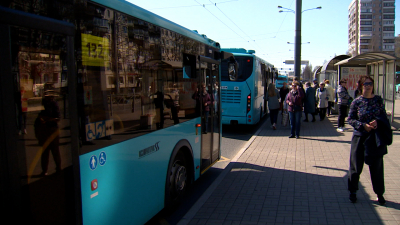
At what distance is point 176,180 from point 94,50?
2.52 metres

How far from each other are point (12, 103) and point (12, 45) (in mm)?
353

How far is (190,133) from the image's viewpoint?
5.43 meters

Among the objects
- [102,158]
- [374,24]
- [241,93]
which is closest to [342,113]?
[241,93]

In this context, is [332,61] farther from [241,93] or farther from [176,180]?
[176,180]

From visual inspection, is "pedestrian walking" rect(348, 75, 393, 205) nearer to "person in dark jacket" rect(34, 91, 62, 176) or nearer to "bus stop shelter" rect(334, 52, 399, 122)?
"person in dark jacket" rect(34, 91, 62, 176)

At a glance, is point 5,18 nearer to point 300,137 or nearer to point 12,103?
point 12,103

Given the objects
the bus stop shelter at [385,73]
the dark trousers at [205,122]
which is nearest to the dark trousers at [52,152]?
the dark trousers at [205,122]

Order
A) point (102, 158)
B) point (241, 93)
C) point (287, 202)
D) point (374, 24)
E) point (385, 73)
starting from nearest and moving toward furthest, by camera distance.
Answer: point (102, 158), point (287, 202), point (385, 73), point (241, 93), point (374, 24)

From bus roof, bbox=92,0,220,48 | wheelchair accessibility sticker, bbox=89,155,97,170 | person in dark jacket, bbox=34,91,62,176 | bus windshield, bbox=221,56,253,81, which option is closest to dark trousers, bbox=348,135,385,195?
bus roof, bbox=92,0,220,48

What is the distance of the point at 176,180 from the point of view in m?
4.91

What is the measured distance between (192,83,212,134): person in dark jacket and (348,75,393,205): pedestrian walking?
7.82 ft

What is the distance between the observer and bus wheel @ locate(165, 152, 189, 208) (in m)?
4.64

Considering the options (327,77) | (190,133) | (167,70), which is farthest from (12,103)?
(327,77)

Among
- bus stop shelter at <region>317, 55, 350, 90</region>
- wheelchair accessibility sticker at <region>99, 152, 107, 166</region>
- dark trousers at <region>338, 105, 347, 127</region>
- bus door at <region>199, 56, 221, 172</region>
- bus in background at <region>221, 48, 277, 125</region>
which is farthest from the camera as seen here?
A: bus stop shelter at <region>317, 55, 350, 90</region>
